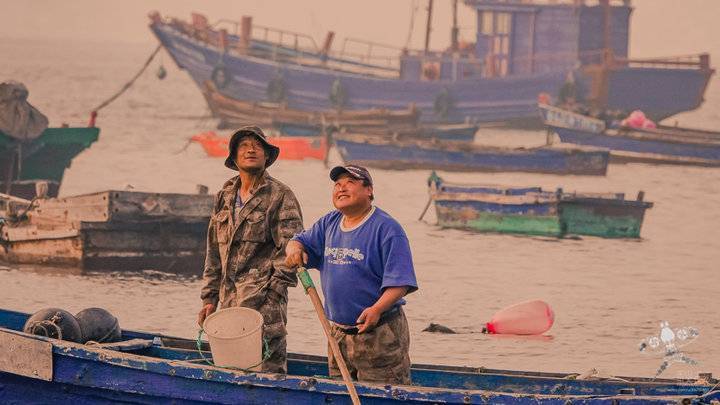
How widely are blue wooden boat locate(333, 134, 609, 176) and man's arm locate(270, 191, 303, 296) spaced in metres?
27.2

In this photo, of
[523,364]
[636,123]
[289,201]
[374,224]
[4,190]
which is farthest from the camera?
[636,123]

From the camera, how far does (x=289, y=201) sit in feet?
27.3

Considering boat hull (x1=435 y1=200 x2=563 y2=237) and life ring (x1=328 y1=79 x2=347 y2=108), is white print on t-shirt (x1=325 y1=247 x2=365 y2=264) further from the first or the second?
life ring (x1=328 y1=79 x2=347 y2=108)

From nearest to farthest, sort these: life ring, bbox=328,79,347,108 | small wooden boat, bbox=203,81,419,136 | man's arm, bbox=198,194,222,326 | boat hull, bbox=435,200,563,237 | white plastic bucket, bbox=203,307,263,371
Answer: white plastic bucket, bbox=203,307,263,371 < man's arm, bbox=198,194,222,326 < boat hull, bbox=435,200,563,237 < small wooden boat, bbox=203,81,419,136 < life ring, bbox=328,79,347,108

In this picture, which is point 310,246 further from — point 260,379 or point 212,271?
point 212,271

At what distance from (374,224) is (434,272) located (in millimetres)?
14405

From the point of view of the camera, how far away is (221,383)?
8055 mm

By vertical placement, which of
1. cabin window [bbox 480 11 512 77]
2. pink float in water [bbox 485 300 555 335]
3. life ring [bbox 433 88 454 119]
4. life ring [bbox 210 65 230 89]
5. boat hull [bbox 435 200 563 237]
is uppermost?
cabin window [bbox 480 11 512 77]

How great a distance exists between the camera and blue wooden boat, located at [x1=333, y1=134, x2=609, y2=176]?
3550cm

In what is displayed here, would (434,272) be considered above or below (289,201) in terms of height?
below

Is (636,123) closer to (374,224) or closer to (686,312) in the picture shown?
(686,312)

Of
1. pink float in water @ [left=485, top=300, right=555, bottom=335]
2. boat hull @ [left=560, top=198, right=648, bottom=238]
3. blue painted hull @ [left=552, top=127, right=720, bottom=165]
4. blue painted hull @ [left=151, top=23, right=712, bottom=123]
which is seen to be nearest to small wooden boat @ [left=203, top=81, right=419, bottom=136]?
blue painted hull @ [left=552, top=127, right=720, bottom=165]

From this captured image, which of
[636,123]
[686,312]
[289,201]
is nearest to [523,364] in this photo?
[686,312]

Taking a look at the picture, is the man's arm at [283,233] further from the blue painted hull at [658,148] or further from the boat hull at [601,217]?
the blue painted hull at [658,148]
